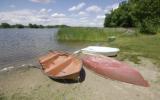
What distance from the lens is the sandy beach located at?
682cm

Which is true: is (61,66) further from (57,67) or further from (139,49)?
(139,49)

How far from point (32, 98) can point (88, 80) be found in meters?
2.49

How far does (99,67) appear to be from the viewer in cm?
965

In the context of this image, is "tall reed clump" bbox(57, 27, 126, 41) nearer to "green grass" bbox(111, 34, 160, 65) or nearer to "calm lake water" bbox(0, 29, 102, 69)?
"calm lake water" bbox(0, 29, 102, 69)

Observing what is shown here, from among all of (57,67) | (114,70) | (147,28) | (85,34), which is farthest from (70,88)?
(147,28)

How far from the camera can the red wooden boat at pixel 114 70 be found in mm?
8461

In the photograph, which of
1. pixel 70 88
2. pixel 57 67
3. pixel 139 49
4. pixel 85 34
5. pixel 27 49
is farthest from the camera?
pixel 85 34

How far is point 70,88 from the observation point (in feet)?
24.7

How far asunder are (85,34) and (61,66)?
23260 millimetres

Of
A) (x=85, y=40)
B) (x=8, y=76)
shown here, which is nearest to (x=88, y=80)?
(x=8, y=76)

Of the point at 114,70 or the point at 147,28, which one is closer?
the point at 114,70

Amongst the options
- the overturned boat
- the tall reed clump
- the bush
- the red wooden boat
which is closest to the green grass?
the red wooden boat

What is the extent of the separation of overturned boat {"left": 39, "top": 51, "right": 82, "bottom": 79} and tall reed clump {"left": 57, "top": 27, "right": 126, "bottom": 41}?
20882mm

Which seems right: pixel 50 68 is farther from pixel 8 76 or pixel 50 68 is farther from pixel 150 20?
pixel 150 20
